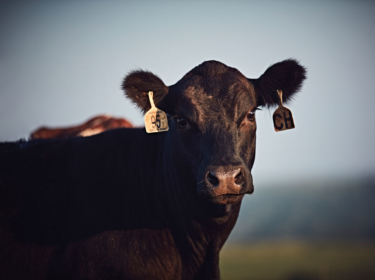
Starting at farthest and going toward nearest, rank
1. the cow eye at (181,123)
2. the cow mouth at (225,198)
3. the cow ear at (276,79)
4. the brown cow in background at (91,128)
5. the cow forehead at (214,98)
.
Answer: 1. the brown cow in background at (91,128)
2. the cow ear at (276,79)
3. the cow eye at (181,123)
4. the cow forehead at (214,98)
5. the cow mouth at (225,198)

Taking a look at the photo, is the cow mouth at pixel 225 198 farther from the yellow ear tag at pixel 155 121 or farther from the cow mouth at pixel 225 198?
the yellow ear tag at pixel 155 121

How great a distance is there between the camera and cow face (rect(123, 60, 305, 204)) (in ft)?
12.6

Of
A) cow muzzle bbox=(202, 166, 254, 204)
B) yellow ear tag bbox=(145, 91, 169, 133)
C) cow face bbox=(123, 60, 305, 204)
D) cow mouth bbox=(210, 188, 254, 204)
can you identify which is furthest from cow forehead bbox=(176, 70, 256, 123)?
cow mouth bbox=(210, 188, 254, 204)

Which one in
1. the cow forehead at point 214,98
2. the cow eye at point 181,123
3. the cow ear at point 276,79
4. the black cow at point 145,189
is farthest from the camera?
the cow ear at point 276,79

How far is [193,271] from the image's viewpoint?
4547 millimetres

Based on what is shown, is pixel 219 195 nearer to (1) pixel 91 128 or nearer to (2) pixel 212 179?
(2) pixel 212 179

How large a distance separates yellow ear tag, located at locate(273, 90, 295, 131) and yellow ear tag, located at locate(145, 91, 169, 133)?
147cm

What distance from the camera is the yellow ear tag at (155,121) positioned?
460 centimetres

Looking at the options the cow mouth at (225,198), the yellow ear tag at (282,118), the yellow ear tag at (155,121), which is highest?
the yellow ear tag at (155,121)

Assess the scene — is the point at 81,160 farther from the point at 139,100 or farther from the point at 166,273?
the point at 166,273

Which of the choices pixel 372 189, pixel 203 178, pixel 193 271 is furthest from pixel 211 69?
pixel 372 189

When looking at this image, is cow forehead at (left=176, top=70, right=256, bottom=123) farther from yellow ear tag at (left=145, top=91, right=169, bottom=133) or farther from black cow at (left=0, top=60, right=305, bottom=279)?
yellow ear tag at (left=145, top=91, right=169, bottom=133)

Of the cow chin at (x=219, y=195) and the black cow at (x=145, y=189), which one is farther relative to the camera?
the black cow at (x=145, y=189)

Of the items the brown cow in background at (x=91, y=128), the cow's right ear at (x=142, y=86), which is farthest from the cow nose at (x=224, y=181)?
the brown cow in background at (x=91, y=128)
